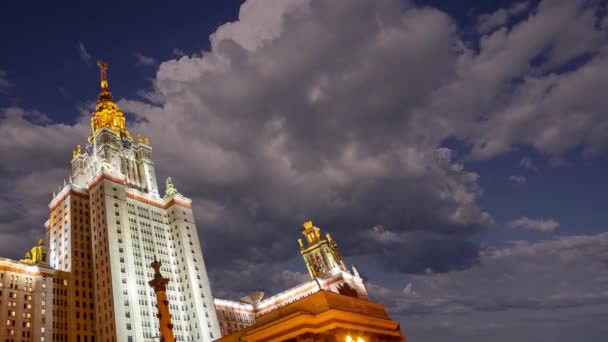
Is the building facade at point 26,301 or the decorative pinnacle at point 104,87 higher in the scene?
the decorative pinnacle at point 104,87

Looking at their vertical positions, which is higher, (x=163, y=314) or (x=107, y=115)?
(x=107, y=115)

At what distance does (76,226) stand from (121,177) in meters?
17.5

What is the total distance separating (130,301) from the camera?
9931 centimetres

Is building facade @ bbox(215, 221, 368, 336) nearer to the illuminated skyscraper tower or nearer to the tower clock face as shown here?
the illuminated skyscraper tower

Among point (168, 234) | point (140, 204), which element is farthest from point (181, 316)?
point (140, 204)

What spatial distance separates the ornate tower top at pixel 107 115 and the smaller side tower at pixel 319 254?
254 feet

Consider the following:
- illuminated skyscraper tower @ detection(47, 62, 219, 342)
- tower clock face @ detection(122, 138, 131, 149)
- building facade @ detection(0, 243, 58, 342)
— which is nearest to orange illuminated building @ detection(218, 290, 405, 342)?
illuminated skyscraper tower @ detection(47, 62, 219, 342)

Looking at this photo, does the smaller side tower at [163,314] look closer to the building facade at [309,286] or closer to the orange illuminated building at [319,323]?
the orange illuminated building at [319,323]

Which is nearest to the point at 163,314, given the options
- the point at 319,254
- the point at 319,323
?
the point at 319,323

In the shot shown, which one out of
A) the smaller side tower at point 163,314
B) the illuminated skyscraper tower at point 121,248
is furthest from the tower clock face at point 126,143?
the smaller side tower at point 163,314

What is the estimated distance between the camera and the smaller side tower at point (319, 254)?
165 meters

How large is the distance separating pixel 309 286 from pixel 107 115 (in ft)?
298

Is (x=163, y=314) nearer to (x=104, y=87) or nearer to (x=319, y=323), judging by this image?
(x=319, y=323)

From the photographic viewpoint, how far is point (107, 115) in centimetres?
14912
